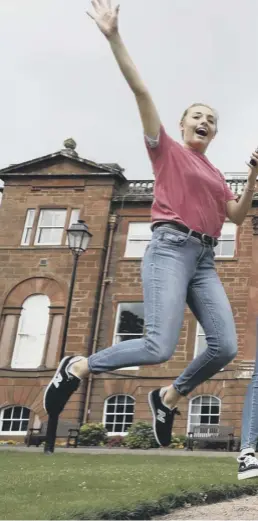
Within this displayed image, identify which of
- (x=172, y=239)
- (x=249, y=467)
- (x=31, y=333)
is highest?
(x=31, y=333)

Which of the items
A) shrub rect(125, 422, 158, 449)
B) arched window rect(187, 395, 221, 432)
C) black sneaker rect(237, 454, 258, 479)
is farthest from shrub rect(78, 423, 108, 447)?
black sneaker rect(237, 454, 258, 479)

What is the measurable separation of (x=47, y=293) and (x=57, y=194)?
16.4ft

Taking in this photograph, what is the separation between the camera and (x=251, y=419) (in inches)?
243

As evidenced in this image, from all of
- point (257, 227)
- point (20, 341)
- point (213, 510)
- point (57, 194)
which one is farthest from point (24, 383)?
point (213, 510)

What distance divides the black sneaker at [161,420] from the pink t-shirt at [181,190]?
4.35 ft

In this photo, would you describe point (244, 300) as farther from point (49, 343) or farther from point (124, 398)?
point (49, 343)

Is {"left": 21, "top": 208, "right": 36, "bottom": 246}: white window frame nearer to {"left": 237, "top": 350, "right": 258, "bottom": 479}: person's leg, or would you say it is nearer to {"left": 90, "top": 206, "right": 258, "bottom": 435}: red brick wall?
{"left": 90, "top": 206, "right": 258, "bottom": 435}: red brick wall

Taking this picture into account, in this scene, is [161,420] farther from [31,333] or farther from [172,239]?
[31,333]

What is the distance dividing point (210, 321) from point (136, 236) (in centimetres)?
2654

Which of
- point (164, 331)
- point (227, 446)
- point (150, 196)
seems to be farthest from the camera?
point (150, 196)

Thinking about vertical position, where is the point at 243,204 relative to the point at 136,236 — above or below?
below

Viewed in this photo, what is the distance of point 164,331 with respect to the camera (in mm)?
4801

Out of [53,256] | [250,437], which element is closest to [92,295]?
[53,256]

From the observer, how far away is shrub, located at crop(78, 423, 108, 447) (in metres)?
25.5
